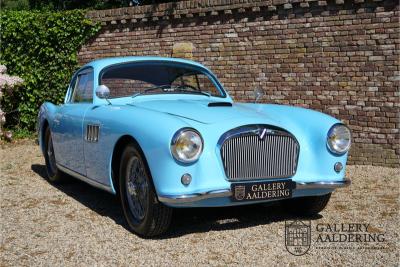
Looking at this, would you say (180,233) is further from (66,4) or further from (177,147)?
(66,4)

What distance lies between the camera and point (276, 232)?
418 cm

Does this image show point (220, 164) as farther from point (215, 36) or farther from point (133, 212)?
point (215, 36)

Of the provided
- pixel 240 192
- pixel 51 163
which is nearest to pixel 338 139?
pixel 240 192

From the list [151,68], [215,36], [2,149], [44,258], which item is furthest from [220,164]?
[2,149]

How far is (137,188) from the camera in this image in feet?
13.7

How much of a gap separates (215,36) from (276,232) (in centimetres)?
559

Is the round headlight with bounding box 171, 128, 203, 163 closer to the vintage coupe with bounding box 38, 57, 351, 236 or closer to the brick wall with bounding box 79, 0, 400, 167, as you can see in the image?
the vintage coupe with bounding box 38, 57, 351, 236

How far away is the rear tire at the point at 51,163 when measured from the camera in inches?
249

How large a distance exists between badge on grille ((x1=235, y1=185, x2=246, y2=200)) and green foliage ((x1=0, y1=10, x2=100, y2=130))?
7781 mm

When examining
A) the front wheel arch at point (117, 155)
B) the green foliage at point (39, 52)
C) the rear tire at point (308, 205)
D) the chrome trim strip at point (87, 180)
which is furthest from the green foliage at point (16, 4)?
the rear tire at point (308, 205)

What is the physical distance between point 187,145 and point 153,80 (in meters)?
1.70

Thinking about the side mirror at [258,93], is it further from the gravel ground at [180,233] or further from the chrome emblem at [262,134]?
the chrome emblem at [262,134]

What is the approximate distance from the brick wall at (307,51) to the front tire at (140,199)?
4528 mm

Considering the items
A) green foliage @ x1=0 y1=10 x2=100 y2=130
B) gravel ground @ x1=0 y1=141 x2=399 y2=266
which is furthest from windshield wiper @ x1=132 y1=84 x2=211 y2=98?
green foliage @ x1=0 y1=10 x2=100 y2=130
